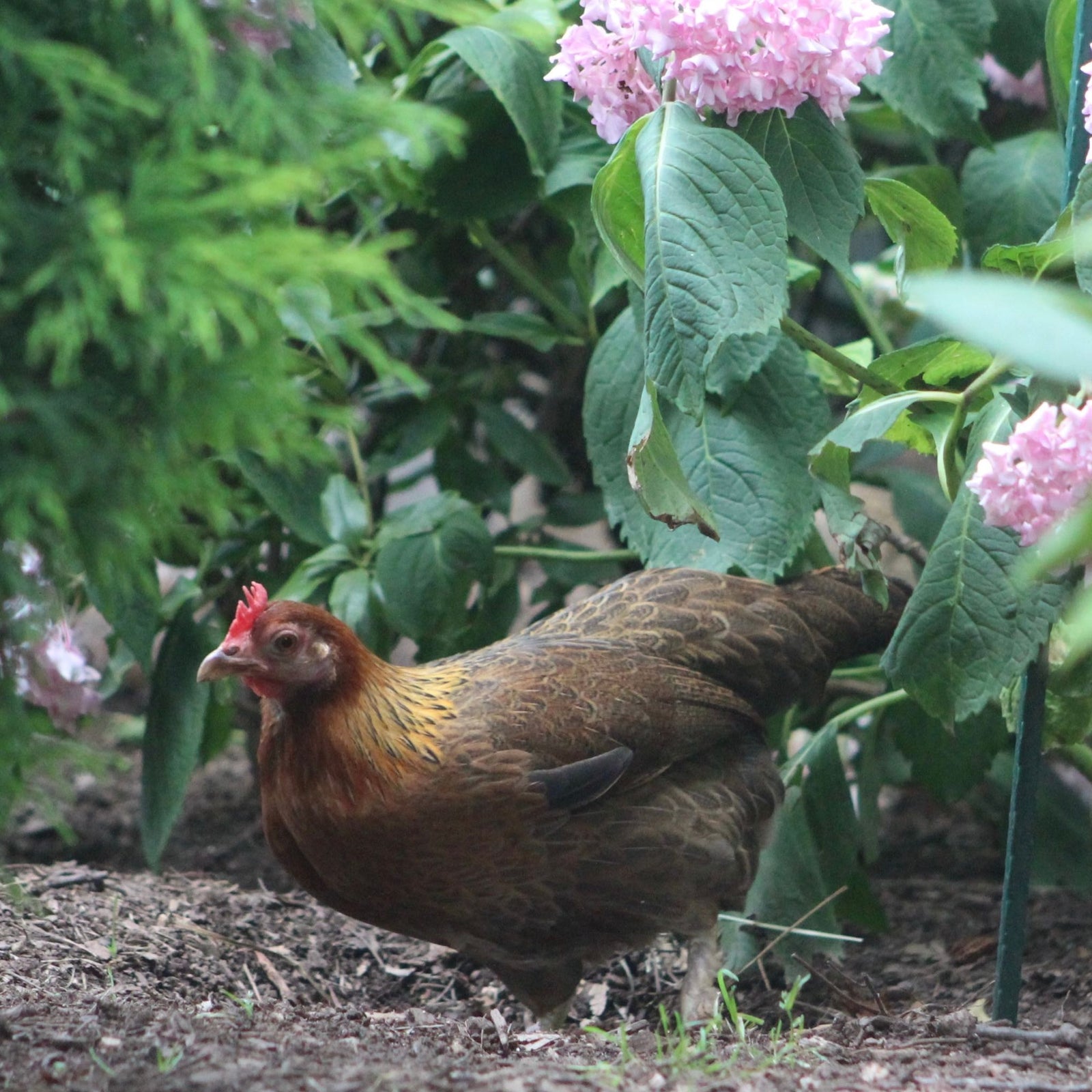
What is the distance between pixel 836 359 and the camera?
7.05 ft

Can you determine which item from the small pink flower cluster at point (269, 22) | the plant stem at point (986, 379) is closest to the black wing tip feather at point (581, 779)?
the plant stem at point (986, 379)

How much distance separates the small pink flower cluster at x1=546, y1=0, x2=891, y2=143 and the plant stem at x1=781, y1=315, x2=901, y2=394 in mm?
344

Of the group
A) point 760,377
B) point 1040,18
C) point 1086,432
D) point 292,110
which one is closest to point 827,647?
point 760,377

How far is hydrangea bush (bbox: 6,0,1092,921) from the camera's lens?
1.46 metres

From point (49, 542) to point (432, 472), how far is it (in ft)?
6.90

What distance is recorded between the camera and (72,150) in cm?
140

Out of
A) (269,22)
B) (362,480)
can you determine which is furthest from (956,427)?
(362,480)

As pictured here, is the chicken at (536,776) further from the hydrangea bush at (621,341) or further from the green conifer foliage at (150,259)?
the green conifer foliage at (150,259)

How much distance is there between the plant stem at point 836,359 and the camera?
2143 millimetres

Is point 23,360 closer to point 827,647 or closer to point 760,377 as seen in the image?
point 760,377

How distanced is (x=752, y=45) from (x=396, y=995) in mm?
2093

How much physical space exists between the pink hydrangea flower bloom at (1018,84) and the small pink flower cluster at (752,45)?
5.75 ft

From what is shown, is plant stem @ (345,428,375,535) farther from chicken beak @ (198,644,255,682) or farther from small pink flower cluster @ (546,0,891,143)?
small pink flower cluster @ (546,0,891,143)

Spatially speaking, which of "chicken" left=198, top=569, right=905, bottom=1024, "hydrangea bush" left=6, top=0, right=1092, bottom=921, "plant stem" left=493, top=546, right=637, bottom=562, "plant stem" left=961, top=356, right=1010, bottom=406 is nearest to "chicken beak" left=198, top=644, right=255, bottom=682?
"chicken" left=198, top=569, right=905, bottom=1024
